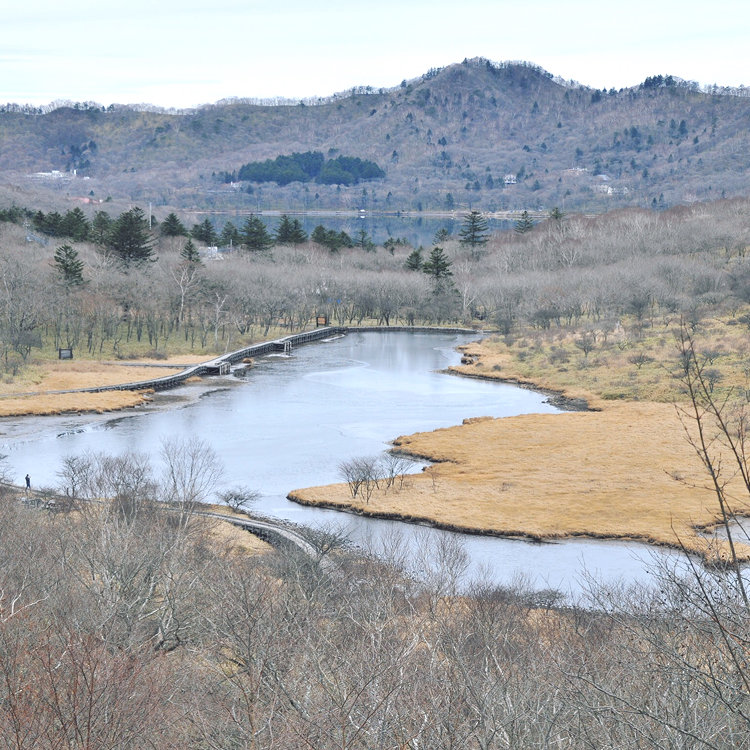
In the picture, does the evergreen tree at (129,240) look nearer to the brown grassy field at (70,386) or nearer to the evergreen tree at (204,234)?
the brown grassy field at (70,386)

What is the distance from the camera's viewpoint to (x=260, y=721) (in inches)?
651

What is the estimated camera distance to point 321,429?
5962 centimetres

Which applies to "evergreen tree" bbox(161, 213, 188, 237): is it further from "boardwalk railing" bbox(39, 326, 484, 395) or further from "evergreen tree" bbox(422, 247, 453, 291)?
"evergreen tree" bbox(422, 247, 453, 291)

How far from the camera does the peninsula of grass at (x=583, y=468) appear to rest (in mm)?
40469

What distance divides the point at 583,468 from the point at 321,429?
654 inches

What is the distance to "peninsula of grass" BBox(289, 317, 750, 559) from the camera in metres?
40.5

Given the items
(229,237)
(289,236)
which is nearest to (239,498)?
(229,237)

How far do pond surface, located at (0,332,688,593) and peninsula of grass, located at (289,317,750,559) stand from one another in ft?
5.04

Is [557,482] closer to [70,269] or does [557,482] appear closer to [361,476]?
[361,476]

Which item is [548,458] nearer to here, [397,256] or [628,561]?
[628,561]

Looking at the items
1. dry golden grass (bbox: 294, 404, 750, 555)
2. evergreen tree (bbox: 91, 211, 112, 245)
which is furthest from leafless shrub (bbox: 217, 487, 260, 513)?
evergreen tree (bbox: 91, 211, 112, 245)

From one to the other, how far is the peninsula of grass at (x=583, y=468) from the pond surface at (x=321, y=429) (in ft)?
5.04

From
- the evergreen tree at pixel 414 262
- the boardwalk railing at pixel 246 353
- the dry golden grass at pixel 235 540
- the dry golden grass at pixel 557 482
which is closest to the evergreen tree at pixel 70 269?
the boardwalk railing at pixel 246 353

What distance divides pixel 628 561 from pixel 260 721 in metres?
22.8
